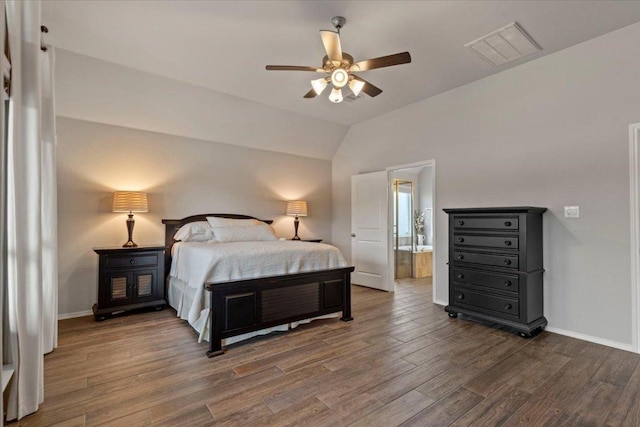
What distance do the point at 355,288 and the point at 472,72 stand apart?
3679 mm

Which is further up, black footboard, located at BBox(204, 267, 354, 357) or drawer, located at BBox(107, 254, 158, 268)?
drawer, located at BBox(107, 254, 158, 268)

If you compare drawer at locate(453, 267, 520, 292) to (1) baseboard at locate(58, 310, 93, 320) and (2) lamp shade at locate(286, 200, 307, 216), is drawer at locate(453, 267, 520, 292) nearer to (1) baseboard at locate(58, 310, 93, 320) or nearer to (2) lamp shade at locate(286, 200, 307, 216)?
(2) lamp shade at locate(286, 200, 307, 216)

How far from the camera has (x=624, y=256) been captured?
2908mm

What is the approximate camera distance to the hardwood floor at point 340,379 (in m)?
1.94

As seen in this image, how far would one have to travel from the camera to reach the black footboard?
2838 mm

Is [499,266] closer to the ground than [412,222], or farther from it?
closer to the ground

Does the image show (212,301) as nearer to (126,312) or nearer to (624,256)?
(126,312)

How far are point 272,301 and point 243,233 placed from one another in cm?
157

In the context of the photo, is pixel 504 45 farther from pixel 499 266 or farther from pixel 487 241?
pixel 499 266

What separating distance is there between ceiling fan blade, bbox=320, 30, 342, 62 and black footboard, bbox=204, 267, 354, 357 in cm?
213

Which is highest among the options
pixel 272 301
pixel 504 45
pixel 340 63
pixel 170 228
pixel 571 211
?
pixel 504 45

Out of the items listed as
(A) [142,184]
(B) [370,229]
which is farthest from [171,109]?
(B) [370,229]

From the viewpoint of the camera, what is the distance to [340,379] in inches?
92.9

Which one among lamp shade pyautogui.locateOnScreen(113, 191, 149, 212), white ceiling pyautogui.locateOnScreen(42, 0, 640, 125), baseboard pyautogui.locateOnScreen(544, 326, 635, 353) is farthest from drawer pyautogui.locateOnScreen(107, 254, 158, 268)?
baseboard pyautogui.locateOnScreen(544, 326, 635, 353)
